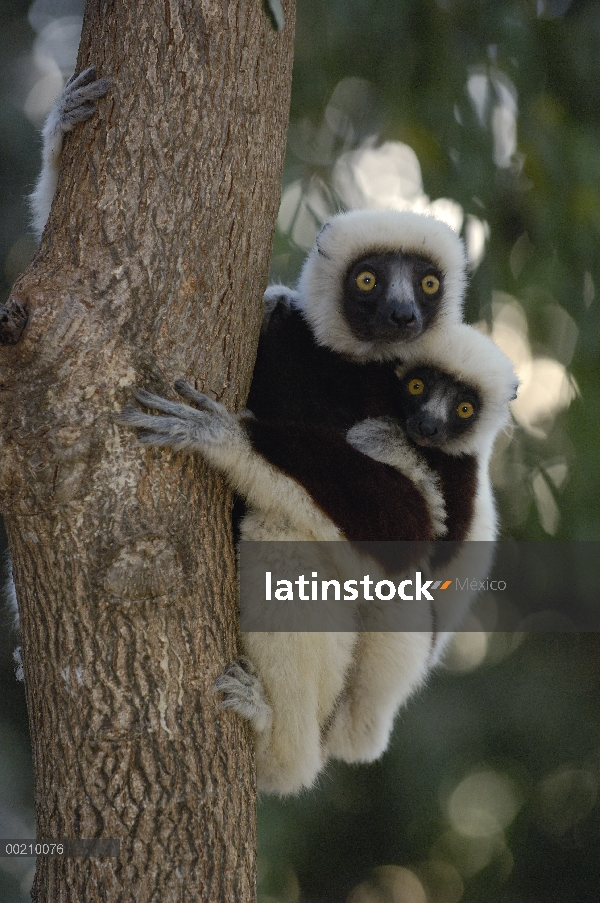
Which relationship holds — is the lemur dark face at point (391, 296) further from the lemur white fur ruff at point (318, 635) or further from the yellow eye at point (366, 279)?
the lemur white fur ruff at point (318, 635)

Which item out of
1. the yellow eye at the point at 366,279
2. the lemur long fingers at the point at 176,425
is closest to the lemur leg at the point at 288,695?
the lemur long fingers at the point at 176,425

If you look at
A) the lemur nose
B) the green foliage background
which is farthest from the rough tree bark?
the green foliage background

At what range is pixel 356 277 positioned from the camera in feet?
14.2

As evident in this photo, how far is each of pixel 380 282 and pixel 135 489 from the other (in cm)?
196

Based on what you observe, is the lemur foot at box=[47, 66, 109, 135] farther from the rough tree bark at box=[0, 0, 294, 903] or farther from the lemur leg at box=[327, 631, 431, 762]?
the lemur leg at box=[327, 631, 431, 762]

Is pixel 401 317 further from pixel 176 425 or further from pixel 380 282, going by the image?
pixel 176 425

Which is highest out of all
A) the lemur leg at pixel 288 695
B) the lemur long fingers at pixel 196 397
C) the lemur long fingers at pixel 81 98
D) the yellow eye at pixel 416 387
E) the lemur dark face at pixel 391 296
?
the lemur long fingers at pixel 81 98

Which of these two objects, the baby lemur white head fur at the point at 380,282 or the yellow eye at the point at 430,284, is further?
the yellow eye at the point at 430,284

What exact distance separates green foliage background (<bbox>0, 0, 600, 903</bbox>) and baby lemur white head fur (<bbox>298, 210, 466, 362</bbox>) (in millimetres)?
1900

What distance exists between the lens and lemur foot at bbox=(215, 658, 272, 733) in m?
2.95

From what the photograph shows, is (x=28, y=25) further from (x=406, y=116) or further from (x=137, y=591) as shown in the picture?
(x=137, y=591)

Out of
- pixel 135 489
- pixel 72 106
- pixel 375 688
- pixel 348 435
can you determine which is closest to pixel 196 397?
pixel 135 489

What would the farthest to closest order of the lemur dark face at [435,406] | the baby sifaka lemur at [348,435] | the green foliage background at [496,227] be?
the green foliage background at [496,227] < the lemur dark face at [435,406] < the baby sifaka lemur at [348,435]

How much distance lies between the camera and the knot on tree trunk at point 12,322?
2809mm
